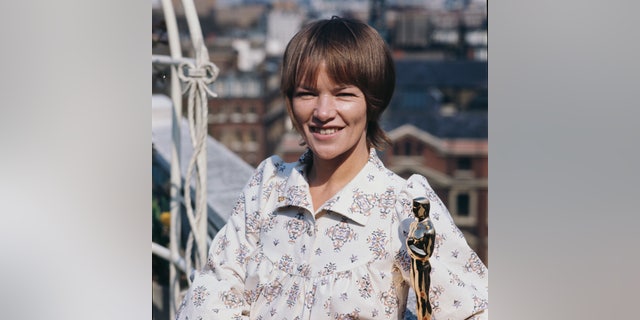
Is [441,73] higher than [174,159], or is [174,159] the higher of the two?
[441,73]

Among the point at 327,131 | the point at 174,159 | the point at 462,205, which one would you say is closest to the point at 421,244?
the point at 327,131

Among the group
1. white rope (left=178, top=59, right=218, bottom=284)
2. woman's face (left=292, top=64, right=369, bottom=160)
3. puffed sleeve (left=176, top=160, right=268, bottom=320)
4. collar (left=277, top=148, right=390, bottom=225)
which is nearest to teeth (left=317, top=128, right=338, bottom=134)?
woman's face (left=292, top=64, right=369, bottom=160)

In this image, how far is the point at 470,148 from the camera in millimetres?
3395

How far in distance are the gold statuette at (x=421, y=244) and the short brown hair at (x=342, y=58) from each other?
248 mm

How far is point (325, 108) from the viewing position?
4.68ft

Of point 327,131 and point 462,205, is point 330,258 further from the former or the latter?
point 462,205

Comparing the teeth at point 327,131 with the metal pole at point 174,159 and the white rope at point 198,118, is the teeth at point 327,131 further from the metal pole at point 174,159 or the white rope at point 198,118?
the metal pole at point 174,159

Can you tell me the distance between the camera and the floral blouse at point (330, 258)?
142 centimetres

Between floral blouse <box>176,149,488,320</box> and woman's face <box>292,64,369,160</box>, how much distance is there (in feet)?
0.28

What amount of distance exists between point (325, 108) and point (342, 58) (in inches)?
3.6
